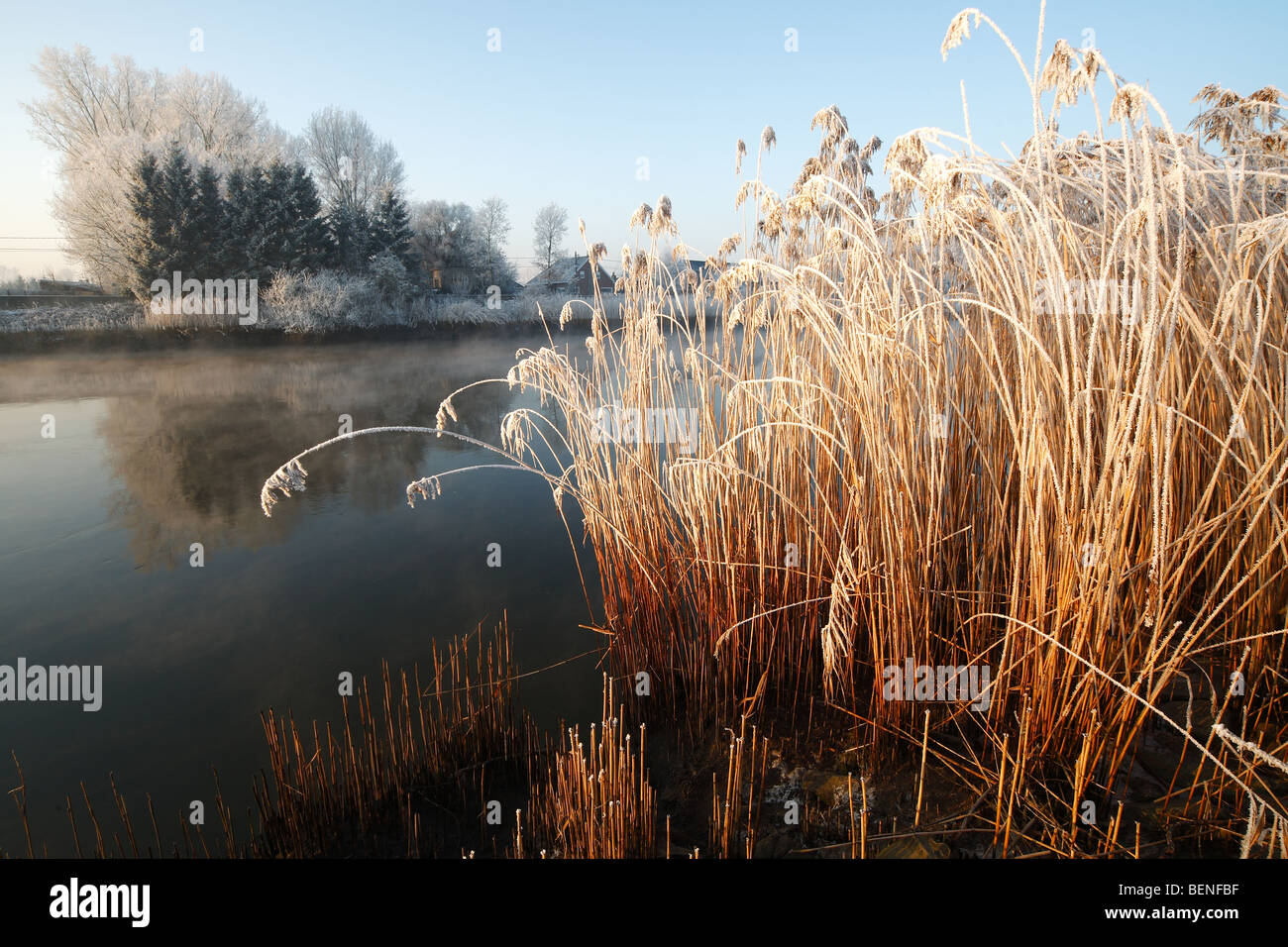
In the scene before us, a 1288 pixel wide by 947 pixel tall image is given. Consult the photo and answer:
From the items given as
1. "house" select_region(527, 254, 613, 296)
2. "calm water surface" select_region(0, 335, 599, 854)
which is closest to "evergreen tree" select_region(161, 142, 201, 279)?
"calm water surface" select_region(0, 335, 599, 854)

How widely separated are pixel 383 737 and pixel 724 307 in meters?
2.21

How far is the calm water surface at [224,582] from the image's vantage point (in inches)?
109

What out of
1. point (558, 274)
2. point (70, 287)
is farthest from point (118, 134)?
point (558, 274)

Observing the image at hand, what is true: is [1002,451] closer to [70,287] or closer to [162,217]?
[162,217]

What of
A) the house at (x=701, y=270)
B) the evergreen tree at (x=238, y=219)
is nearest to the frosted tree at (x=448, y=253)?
the evergreen tree at (x=238, y=219)

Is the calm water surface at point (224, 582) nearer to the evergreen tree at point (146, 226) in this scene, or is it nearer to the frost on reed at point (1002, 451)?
the frost on reed at point (1002, 451)

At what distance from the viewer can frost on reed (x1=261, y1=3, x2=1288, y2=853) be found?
1452 millimetres

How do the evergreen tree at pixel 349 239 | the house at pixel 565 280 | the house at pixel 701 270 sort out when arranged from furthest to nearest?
the house at pixel 565 280 → the evergreen tree at pixel 349 239 → the house at pixel 701 270

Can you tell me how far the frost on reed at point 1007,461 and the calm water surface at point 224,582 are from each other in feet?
3.70

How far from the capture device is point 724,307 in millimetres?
2332
